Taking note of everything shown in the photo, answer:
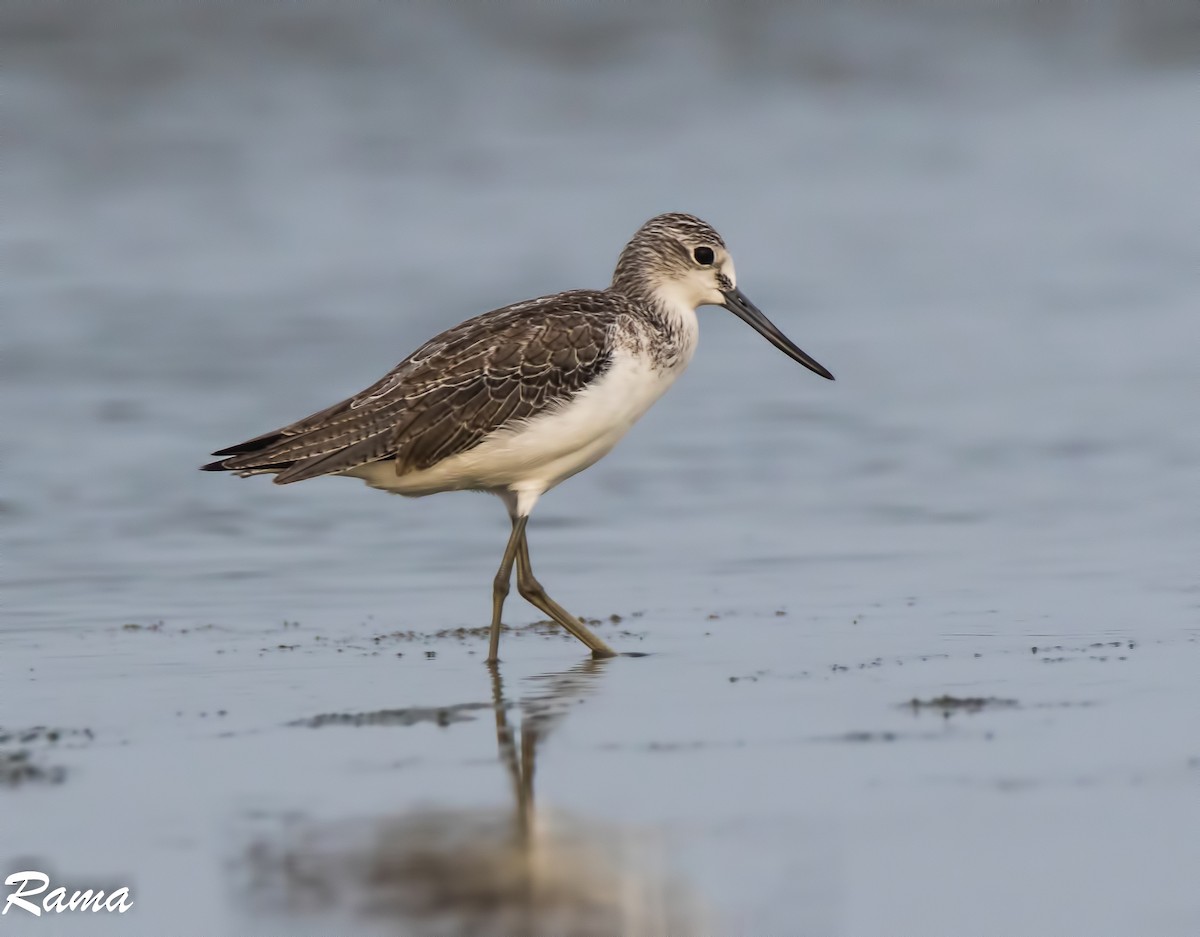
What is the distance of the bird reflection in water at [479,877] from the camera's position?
17.7ft

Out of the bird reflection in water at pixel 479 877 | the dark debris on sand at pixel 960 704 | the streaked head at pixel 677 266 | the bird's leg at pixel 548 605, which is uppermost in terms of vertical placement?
the streaked head at pixel 677 266

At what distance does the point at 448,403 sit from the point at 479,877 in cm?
346

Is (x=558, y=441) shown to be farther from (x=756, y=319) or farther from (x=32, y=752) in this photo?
(x=32, y=752)

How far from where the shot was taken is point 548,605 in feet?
29.6

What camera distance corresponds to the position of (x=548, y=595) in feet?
30.8

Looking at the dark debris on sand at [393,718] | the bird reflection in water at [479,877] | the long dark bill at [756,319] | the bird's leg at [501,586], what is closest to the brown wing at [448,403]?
the bird's leg at [501,586]

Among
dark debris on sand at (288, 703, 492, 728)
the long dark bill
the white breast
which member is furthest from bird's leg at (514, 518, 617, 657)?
the long dark bill

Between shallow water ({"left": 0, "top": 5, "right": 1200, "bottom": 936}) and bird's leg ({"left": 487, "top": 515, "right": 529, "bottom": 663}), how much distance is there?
0.61 feet

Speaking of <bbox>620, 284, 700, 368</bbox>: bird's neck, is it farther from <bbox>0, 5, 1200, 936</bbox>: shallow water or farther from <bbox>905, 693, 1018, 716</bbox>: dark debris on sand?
<bbox>905, 693, 1018, 716</bbox>: dark debris on sand

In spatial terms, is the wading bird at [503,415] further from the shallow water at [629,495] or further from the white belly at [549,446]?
the shallow water at [629,495]

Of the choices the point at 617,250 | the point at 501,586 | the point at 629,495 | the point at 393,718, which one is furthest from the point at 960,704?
the point at 617,250

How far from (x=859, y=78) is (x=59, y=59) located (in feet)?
31.6

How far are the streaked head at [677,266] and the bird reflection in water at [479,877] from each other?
3.69 m

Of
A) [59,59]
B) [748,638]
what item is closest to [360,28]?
[59,59]
